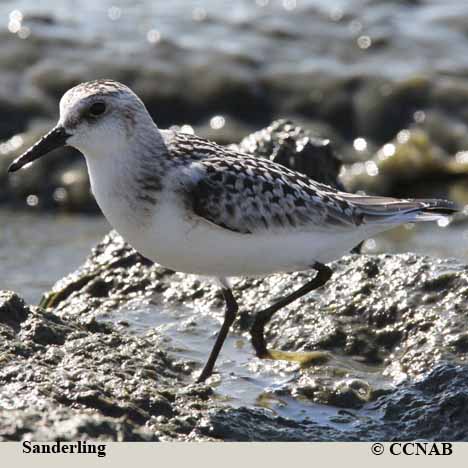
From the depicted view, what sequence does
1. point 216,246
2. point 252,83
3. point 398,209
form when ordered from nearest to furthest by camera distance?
point 216,246 → point 398,209 → point 252,83

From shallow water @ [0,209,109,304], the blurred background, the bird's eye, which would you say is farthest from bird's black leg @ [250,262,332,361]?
the blurred background

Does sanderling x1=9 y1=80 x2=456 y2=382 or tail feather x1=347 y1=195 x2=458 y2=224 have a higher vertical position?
tail feather x1=347 y1=195 x2=458 y2=224

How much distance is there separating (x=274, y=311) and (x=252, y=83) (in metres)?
7.92

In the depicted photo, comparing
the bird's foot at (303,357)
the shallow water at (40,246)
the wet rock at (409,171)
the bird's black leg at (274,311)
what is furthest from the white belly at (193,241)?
the wet rock at (409,171)

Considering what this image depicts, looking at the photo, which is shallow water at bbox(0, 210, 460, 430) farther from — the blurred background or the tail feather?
the tail feather

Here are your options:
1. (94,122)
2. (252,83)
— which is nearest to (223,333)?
(94,122)

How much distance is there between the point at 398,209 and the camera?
6.83 m

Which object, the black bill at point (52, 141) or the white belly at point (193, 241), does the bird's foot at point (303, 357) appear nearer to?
the white belly at point (193, 241)

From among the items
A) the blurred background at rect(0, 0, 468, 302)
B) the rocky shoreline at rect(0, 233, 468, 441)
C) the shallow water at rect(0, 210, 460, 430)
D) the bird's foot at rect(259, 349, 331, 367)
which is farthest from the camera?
the blurred background at rect(0, 0, 468, 302)

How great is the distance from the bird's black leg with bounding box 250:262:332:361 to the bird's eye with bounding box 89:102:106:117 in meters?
1.55

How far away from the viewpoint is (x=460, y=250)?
11.2m

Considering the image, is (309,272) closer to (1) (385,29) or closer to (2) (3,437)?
(2) (3,437)

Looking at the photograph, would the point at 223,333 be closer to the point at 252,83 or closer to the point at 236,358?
the point at 236,358

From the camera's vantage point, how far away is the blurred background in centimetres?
1220
